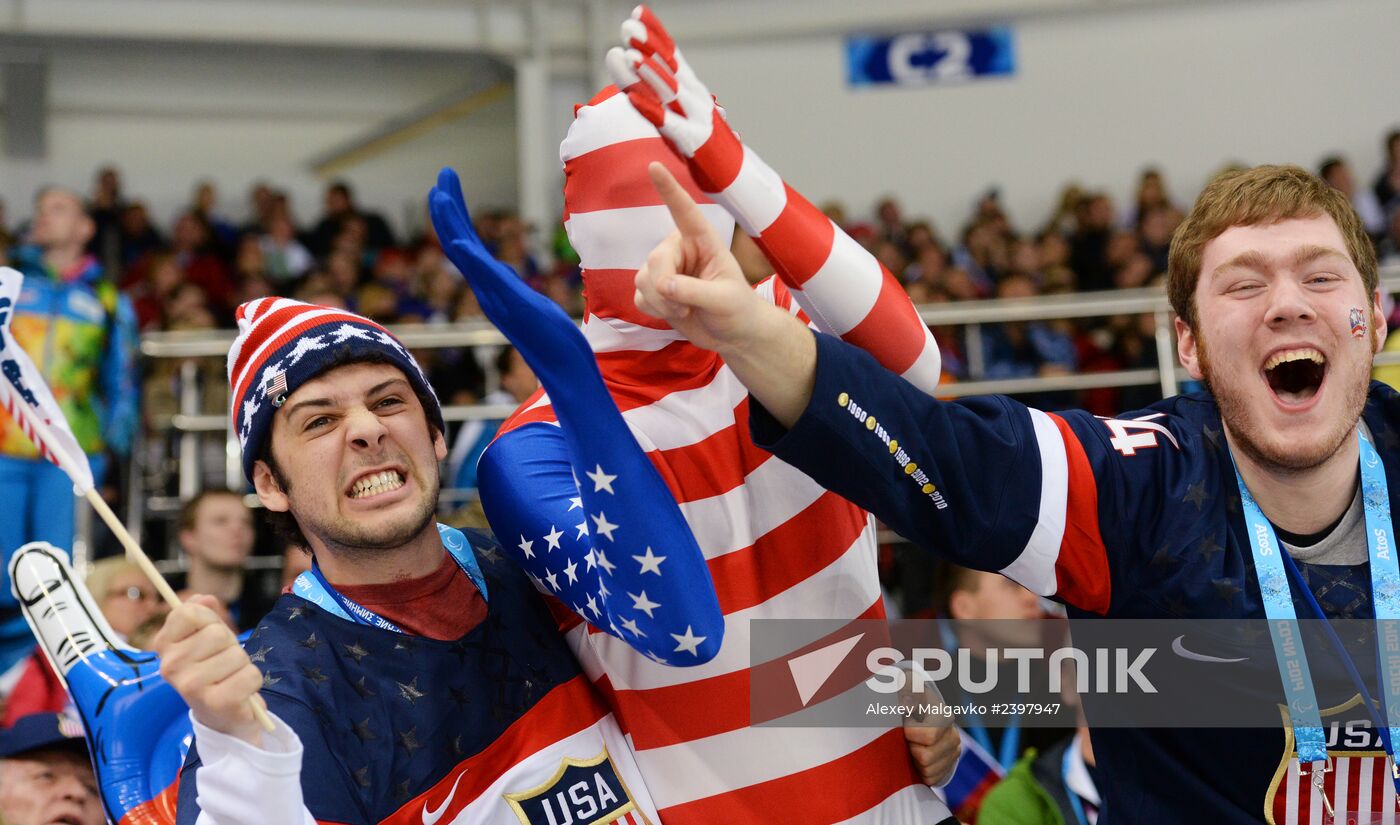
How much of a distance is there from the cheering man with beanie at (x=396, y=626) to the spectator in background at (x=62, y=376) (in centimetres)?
274

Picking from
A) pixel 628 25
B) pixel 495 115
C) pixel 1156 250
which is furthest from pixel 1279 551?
pixel 495 115

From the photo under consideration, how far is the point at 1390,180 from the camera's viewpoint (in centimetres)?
907

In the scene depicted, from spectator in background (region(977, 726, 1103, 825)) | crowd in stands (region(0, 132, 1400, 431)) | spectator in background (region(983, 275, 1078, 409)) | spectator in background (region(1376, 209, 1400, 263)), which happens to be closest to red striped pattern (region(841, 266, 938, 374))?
spectator in background (region(977, 726, 1103, 825))

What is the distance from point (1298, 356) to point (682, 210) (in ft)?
3.01

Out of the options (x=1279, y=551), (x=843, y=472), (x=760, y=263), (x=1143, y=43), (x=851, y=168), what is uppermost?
(x=1143, y=43)

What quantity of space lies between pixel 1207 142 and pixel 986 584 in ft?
25.9

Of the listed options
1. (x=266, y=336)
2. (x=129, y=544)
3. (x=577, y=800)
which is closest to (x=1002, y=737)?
(x=577, y=800)

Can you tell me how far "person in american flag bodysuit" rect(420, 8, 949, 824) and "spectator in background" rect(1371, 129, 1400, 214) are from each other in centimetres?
804

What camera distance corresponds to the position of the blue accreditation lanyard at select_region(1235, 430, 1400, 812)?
189 cm

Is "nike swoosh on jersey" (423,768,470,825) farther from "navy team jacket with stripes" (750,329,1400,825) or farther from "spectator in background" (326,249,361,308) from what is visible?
"spectator in background" (326,249,361,308)

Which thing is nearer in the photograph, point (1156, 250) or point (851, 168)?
point (1156, 250)

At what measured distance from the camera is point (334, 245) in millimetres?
9805

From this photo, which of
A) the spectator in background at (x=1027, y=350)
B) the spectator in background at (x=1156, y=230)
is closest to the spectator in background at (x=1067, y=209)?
the spectator in background at (x=1156, y=230)

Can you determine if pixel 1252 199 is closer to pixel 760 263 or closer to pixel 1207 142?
pixel 760 263
